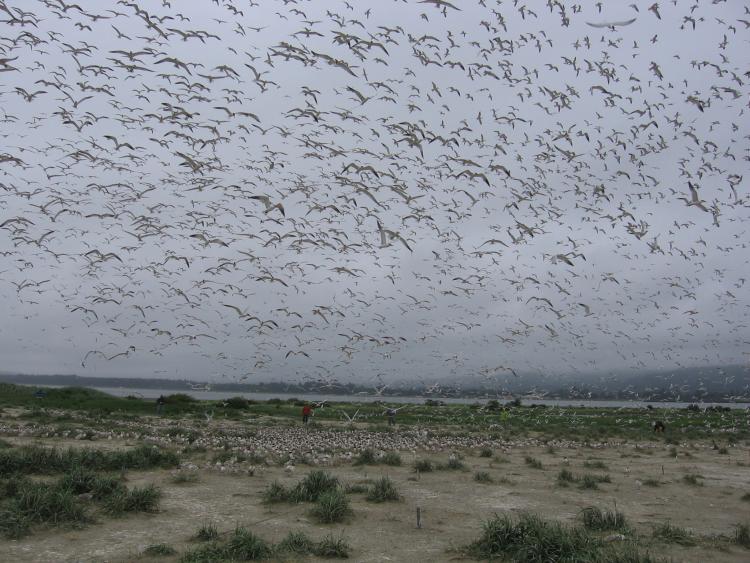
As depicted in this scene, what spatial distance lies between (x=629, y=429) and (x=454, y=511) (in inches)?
1215

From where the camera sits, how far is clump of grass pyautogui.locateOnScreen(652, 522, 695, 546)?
9812mm

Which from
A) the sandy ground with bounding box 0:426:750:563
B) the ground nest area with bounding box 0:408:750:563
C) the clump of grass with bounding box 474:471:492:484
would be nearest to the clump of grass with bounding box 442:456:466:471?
the ground nest area with bounding box 0:408:750:563

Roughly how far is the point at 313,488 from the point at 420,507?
274cm

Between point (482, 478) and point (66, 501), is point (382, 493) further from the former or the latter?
point (66, 501)

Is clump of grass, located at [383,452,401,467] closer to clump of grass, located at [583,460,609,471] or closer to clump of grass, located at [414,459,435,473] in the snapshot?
clump of grass, located at [414,459,435,473]

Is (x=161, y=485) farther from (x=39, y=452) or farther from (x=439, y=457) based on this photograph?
(x=439, y=457)

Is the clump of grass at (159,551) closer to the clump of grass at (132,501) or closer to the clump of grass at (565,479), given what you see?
the clump of grass at (132,501)

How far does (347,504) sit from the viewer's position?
1155cm

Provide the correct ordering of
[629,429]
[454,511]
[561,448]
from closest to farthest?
[454,511], [561,448], [629,429]

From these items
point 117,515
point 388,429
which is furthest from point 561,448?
point 117,515

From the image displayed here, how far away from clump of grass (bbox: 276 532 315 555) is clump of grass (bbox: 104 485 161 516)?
382 centimetres

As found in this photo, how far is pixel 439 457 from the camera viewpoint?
70.3ft

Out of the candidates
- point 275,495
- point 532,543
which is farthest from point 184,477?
point 532,543

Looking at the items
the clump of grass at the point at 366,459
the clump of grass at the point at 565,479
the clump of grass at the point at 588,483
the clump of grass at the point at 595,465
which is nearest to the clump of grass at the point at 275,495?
the clump of grass at the point at 366,459
